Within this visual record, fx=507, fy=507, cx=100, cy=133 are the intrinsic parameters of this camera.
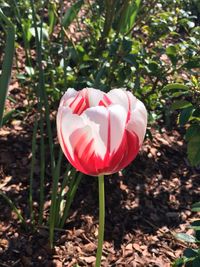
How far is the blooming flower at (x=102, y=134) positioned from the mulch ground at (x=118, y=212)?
3.21 feet

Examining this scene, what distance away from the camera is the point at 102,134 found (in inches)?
40.3

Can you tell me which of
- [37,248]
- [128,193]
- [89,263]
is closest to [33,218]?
[37,248]

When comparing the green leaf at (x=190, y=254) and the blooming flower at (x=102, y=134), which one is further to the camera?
the green leaf at (x=190, y=254)

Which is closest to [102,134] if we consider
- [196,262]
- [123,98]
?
[123,98]

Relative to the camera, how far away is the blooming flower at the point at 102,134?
1.02 m

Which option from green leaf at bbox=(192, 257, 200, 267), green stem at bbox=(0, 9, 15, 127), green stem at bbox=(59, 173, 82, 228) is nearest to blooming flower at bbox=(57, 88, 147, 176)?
green stem at bbox=(0, 9, 15, 127)

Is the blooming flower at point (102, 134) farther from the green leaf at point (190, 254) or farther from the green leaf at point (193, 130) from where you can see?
the green leaf at point (193, 130)

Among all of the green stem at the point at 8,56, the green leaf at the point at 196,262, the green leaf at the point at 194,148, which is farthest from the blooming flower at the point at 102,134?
the green leaf at the point at 194,148

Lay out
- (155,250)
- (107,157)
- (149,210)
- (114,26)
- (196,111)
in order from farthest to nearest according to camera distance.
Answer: (114,26)
(149,210)
(155,250)
(196,111)
(107,157)

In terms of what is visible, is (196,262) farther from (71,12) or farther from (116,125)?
(71,12)

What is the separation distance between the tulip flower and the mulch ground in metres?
0.96

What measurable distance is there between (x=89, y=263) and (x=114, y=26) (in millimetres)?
1345

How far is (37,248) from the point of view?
6.46 ft

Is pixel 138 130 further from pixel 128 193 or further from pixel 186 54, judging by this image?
pixel 128 193
